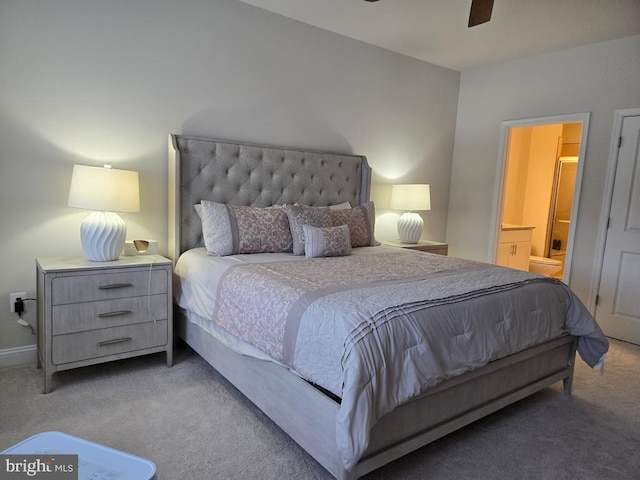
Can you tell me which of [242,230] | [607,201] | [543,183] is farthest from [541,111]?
[242,230]

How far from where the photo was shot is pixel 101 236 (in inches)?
99.0

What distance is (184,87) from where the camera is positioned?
3062 millimetres

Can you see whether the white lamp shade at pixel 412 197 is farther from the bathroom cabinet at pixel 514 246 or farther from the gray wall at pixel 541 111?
the bathroom cabinet at pixel 514 246

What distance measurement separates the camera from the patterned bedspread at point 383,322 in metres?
1.51

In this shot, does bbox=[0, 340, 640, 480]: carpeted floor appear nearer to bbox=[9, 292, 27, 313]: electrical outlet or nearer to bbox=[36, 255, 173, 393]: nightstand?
bbox=[36, 255, 173, 393]: nightstand

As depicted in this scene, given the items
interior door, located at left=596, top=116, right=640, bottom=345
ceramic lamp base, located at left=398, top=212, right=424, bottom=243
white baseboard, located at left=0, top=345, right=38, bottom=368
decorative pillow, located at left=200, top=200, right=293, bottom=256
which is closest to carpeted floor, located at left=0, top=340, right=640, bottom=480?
white baseboard, located at left=0, top=345, right=38, bottom=368

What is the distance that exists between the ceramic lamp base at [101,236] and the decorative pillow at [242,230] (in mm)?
560

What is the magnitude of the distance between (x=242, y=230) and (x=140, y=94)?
118cm

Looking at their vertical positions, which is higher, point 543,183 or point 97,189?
point 543,183

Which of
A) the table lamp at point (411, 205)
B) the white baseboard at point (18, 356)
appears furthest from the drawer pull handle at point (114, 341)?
the table lamp at point (411, 205)

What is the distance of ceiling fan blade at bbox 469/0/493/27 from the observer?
7.55 feet

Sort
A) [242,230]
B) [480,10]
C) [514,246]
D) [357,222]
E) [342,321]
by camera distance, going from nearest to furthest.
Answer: [342,321] < [480,10] < [242,230] < [357,222] < [514,246]

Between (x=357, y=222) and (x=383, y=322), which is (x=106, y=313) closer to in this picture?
(x=383, y=322)

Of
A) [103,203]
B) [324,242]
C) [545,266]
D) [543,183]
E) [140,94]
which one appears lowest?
[545,266]
